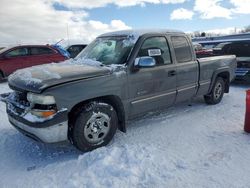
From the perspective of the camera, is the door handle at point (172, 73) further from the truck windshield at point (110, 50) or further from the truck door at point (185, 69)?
the truck windshield at point (110, 50)

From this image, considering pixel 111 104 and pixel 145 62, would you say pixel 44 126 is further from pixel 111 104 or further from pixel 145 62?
pixel 145 62

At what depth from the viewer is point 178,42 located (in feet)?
17.8

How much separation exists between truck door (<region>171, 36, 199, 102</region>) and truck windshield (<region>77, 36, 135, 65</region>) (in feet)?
3.54

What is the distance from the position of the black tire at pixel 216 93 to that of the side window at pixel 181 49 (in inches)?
55.1

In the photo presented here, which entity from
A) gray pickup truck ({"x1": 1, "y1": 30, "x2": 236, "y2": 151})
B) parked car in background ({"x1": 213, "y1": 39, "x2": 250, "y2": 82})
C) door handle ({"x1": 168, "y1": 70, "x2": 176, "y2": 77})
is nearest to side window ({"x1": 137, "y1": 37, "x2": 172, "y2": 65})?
gray pickup truck ({"x1": 1, "y1": 30, "x2": 236, "y2": 151})

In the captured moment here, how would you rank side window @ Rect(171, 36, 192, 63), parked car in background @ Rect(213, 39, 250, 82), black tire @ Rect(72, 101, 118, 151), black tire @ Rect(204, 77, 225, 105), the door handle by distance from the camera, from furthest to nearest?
parked car in background @ Rect(213, 39, 250, 82) → black tire @ Rect(204, 77, 225, 105) → side window @ Rect(171, 36, 192, 63) → the door handle → black tire @ Rect(72, 101, 118, 151)

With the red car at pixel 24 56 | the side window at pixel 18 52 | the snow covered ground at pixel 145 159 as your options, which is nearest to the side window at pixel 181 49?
the snow covered ground at pixel 145 159

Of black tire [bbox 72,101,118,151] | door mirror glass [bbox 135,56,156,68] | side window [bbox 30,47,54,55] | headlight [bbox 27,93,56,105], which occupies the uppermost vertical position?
side window [bbox 30,47,54,55]

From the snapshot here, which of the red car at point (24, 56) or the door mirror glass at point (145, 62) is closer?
the door mirror glass at point (145, 62)

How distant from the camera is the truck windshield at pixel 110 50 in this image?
14.9 feet

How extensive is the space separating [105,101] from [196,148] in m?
1.55

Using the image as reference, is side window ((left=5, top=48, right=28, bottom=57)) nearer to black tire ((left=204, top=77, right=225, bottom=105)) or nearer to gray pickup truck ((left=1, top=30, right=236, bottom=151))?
gray pickup truck ((left=1, top=30, right=236, bottom=151))

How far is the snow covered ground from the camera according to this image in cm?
333

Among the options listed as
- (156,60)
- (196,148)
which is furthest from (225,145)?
(156,60)
